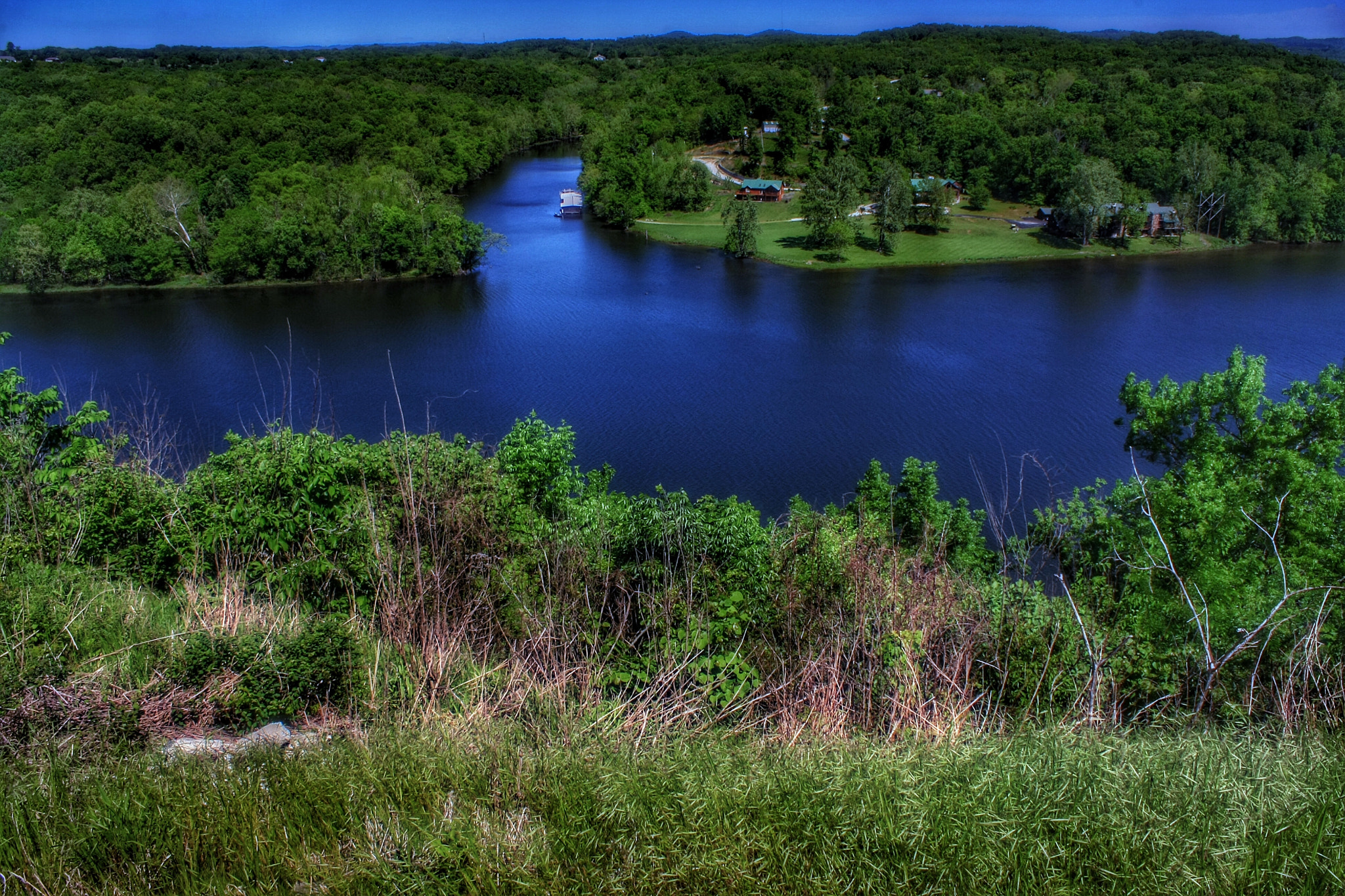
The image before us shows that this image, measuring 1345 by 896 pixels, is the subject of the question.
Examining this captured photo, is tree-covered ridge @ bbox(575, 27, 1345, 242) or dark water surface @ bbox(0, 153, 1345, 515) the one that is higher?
tree-covered ridge @ bbox(575, 27, 1345, 242)

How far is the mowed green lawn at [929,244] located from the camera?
32344 mm

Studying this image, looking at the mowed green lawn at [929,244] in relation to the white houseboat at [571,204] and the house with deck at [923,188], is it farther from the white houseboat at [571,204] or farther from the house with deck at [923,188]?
the white houseboat at [571,204]

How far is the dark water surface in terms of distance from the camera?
1564cm

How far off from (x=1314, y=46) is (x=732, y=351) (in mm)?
61732

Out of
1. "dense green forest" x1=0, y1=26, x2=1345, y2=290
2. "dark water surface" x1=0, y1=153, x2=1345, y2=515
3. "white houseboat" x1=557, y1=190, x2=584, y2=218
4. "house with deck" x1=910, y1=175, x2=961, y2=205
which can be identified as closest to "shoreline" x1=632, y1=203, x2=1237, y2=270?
"dark water surface" x1=0, y1=153, x2=1345, y2=515

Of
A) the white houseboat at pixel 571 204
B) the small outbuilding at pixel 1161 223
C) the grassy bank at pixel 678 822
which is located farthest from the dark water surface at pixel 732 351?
the grassy bank at pixel 678 822

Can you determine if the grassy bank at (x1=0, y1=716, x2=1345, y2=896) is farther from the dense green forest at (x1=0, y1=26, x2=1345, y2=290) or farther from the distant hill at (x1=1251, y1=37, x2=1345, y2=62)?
the distant hill at (x1=1251, y1=37, x2=1345, y2=62)

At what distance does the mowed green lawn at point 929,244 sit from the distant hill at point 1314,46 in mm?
24469

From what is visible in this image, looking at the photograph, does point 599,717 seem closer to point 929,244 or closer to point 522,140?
point 929,244

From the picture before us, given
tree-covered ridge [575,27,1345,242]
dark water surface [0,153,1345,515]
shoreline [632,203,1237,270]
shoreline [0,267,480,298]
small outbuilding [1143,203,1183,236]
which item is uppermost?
tree-covered ridge [575,27,1345,242]

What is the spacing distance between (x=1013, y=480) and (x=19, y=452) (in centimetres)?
1292

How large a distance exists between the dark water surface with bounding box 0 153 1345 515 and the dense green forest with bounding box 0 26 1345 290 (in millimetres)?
2144

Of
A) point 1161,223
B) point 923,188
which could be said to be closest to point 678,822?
point 923,188

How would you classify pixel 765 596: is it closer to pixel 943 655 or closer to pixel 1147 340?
pixel 943 655
